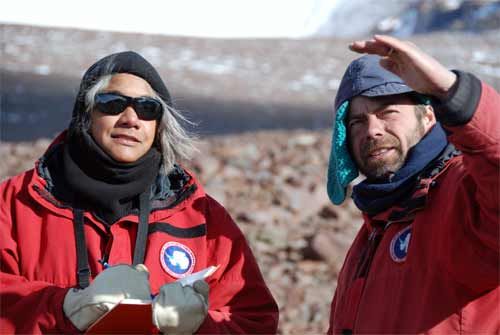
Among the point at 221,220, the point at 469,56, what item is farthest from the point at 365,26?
the point at 221,220

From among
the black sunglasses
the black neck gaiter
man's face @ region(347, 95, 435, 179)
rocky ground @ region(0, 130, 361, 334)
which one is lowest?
rocky ground @ region(0, 130, 361, 334)

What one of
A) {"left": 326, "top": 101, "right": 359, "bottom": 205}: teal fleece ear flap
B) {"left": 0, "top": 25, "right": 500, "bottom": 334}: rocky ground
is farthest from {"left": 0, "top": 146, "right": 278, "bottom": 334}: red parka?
{"left": 0, "top": 25, "right": 500, "bottom": 334}: rocky ground

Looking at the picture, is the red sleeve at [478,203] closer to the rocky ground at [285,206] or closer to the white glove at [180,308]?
the white glove at [180,308]

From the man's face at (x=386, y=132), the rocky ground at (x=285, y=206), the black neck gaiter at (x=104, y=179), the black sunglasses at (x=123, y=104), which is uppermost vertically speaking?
the black sunglasses at (x=123, y=104)

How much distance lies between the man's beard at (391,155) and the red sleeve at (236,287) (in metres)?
0.45

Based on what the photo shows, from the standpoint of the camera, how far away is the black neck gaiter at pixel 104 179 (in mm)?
2719

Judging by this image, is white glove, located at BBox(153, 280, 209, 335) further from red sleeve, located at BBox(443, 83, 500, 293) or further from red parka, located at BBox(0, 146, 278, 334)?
red sleeve, located at BBox(443, 83, 500, 293)

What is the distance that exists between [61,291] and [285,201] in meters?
6.04

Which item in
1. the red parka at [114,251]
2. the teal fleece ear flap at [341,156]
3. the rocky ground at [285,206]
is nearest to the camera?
the red parka at [114,251]

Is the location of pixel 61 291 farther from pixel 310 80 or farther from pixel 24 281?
pixel 310 80

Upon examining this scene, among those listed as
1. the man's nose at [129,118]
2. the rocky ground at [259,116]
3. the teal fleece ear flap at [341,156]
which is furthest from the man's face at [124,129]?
the rocky ground at [259,116]

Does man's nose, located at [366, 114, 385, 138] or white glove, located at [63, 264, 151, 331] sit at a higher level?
man's nose, located at [366, 114, 385, 138]

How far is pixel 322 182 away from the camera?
29.2 ft

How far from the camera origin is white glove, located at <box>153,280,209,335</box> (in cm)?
232
